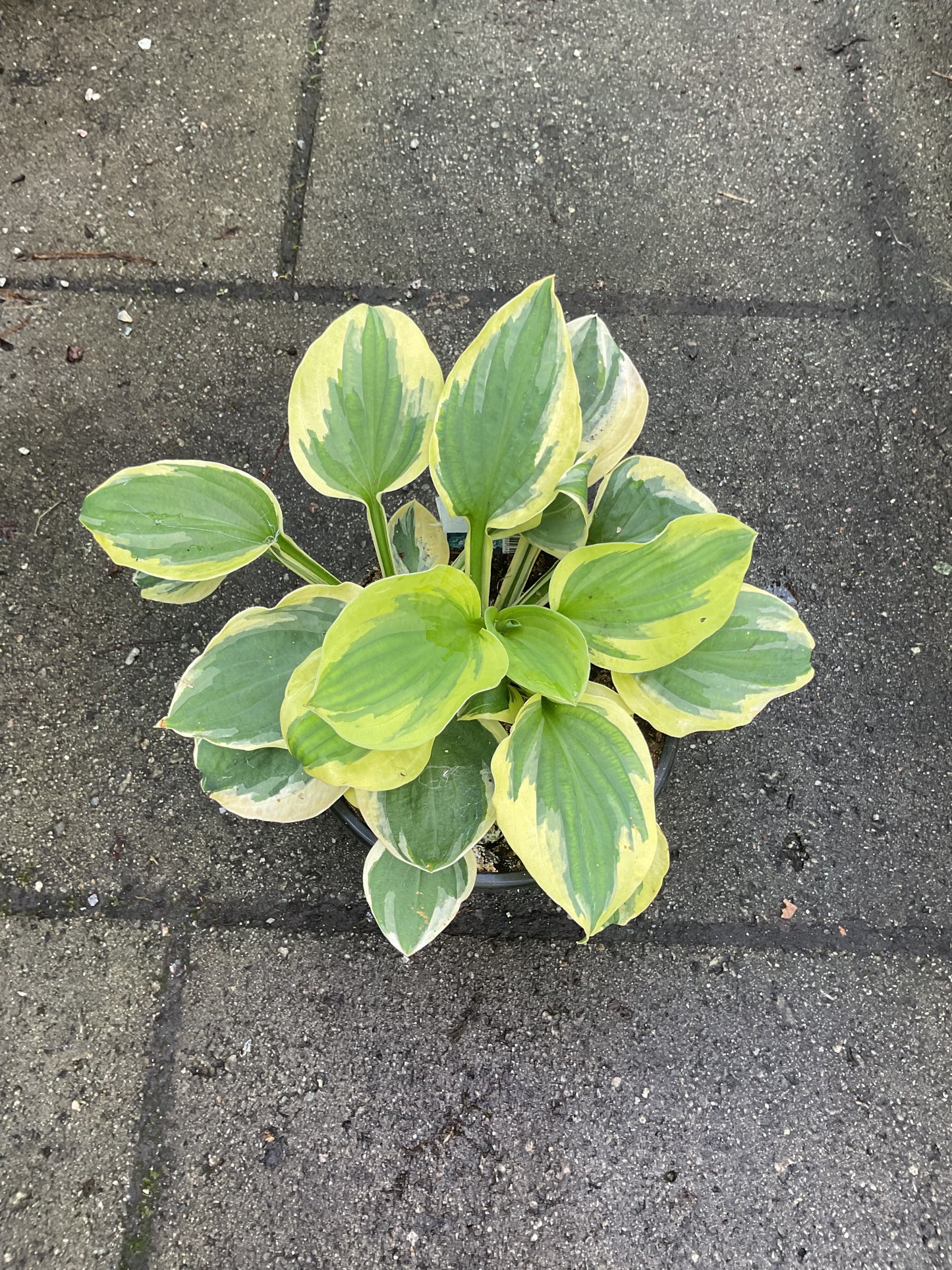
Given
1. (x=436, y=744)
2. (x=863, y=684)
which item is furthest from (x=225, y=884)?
(x=863, y=684)

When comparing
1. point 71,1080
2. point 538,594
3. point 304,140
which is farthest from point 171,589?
point 304,140

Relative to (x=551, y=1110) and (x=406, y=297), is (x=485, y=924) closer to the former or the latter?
(x=551, y=1110)

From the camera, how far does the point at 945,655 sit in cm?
131

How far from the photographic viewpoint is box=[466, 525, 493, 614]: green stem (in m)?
0.75

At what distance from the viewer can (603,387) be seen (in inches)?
30.7

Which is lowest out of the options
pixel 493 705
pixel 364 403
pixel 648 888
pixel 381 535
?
pixel 648 888

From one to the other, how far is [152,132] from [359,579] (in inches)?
34.7

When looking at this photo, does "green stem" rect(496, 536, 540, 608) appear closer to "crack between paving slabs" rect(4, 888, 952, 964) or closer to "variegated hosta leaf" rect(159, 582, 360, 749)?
"variegated hosta leaf" rect(159, 582, 360, 749)

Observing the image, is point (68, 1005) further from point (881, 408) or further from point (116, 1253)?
point (881, 408)

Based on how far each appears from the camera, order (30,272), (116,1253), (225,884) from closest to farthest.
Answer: (116,1253) < (225,884) < (30,272)

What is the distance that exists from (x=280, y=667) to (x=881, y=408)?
1152 mm

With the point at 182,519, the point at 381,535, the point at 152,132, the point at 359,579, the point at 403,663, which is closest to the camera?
the point at 403,663

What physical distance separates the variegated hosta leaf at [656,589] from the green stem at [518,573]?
17cm

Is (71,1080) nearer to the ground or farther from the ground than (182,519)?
nearer to the ground
